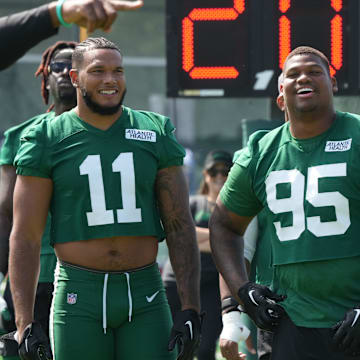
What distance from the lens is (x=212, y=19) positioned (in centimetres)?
778

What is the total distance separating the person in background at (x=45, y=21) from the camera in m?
3.54

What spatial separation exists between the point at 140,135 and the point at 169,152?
0.16 m

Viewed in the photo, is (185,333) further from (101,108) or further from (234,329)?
(101,108)

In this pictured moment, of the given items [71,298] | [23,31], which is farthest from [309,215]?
A: [23,31]

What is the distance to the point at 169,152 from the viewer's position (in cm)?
548

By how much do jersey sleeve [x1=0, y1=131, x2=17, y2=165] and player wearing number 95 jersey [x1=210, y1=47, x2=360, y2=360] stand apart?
5.14 feet

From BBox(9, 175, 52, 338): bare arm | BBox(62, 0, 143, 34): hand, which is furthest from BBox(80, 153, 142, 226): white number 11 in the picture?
BBox(62, 0, 143, 34): hand

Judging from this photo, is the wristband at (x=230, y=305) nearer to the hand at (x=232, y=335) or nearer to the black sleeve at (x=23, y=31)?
the hand at (x=232, y=335)

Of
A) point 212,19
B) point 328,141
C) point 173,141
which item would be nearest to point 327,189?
point 328,141

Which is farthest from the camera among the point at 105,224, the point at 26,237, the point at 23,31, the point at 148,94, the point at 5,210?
the point at 148,94

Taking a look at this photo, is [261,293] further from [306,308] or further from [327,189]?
[327,189]

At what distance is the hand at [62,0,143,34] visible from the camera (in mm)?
3568

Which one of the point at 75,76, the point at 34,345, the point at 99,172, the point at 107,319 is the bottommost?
the point at 34,345

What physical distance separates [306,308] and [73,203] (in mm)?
1195
